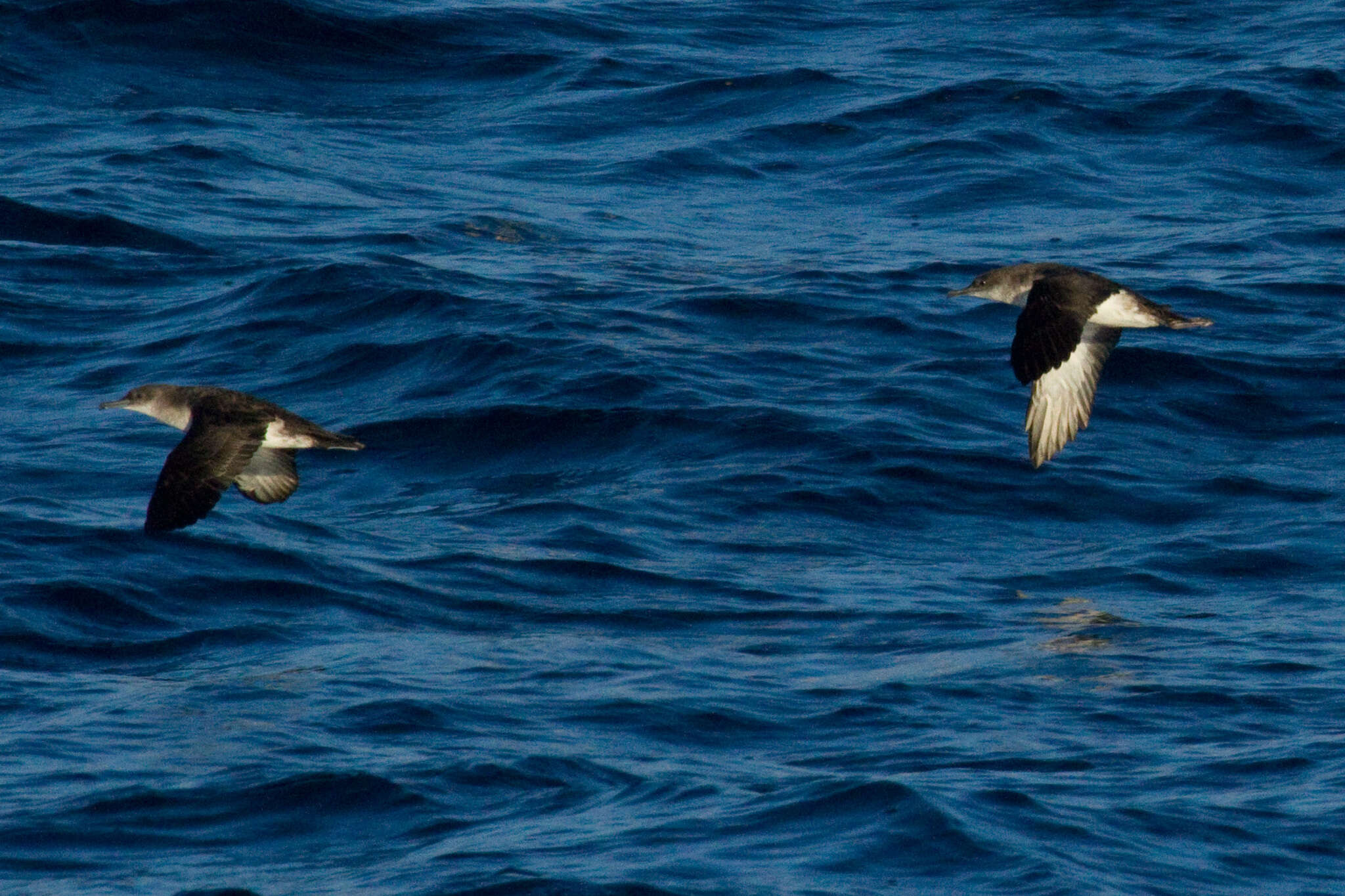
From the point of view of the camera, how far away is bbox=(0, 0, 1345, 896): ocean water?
9383 mm

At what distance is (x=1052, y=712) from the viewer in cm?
1064

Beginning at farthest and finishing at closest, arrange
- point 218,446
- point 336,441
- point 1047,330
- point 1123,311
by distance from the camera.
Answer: point 1123,311
point 1047,330
point 336,441
point 218,446

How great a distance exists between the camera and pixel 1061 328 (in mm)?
11719

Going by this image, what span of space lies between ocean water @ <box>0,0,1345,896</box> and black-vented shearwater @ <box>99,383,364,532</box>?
26.1 inches

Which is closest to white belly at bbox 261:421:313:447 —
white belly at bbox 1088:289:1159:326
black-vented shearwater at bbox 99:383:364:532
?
black-vented shearwater at bbox 99:383:364:532

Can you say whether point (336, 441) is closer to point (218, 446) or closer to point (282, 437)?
point (282, 437)

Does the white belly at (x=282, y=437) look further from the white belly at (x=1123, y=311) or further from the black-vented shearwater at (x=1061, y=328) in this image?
the white belly at (x=1123, y=311)

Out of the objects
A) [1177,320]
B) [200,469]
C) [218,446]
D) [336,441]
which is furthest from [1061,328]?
[200,469]

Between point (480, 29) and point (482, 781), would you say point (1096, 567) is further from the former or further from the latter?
point (480, 29)

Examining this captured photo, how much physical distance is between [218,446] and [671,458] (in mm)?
4277

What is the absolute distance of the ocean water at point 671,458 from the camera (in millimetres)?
9383

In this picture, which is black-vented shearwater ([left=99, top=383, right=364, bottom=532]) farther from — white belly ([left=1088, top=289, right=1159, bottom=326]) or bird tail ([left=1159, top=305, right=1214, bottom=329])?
bird tail ([left=1159, top=305, right=1214, bottom=329])

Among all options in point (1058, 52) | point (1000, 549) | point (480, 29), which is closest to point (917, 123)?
point (1058, 52)

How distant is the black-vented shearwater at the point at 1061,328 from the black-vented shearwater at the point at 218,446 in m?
3.49
